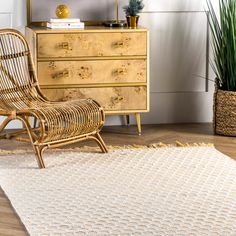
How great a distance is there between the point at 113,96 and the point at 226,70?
850mm

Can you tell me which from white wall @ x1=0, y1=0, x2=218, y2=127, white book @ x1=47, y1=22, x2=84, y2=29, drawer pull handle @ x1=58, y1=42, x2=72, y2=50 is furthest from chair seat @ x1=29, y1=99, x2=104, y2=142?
white wall @ x1=0, y1=0, x2=218, y2=127

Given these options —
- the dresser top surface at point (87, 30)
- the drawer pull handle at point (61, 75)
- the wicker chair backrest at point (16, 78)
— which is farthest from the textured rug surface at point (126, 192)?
the dresser top surface at point (87, 30)

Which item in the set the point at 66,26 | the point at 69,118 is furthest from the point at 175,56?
the point at 69,118

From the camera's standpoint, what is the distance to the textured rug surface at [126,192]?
3.49 m

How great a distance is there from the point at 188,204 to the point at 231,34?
6.35ft

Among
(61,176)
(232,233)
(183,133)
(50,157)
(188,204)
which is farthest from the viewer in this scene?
(183,133)

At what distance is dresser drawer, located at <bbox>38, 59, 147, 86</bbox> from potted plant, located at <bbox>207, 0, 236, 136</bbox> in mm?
574

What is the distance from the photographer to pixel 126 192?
404cm

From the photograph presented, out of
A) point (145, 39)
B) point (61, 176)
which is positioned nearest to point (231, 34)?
point (145, 39)

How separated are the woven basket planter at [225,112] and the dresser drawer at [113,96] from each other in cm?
54

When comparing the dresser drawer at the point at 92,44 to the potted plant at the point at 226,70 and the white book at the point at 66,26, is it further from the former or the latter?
the potted plant at the point at 226,70

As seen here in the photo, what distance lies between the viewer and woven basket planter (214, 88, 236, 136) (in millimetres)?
5445

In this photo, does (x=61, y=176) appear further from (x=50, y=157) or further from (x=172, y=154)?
(x=172, y=154)

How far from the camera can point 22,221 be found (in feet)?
11.7
